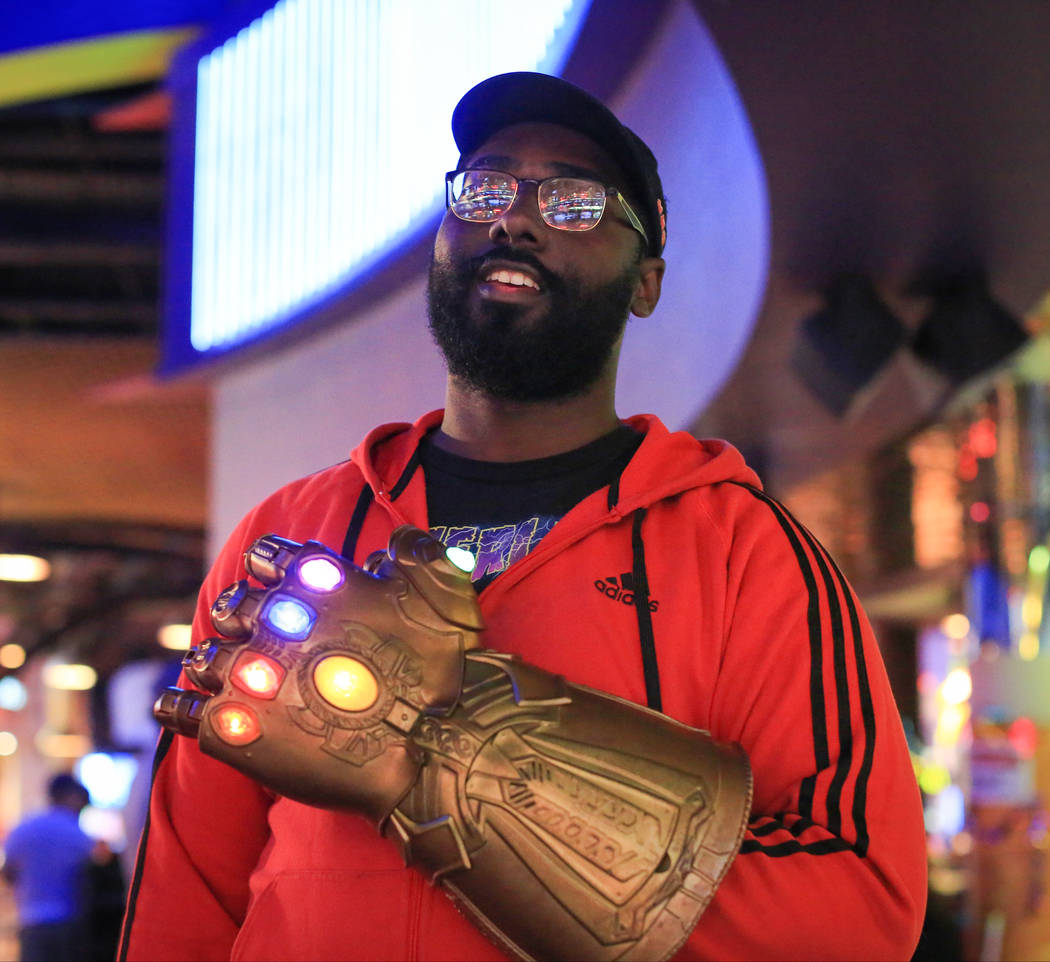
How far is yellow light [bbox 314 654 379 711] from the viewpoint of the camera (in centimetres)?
120

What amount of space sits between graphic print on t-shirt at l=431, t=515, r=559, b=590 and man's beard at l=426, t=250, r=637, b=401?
16cm

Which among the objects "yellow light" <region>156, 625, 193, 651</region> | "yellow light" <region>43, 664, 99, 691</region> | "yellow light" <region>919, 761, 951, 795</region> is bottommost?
"yellow light" <region>43, 664, 99, 691</region>

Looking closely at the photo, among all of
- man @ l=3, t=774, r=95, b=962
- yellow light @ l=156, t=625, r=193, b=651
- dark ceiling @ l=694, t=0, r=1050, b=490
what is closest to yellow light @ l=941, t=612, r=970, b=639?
dark ceiling @ l=694, t=0, r=1050, b=490

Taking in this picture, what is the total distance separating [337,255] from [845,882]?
2.96 meters

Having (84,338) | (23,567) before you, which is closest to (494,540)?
(84,338)

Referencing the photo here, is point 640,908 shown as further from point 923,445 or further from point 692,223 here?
point 923,445

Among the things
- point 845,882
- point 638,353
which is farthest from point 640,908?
point 638,353

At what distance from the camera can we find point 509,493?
160 cm

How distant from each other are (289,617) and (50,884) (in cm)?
506

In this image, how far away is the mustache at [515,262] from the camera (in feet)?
5.10

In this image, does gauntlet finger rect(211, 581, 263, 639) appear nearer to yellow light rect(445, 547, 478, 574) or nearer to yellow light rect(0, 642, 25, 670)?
yellow light rect(445, 547, 478, 574)

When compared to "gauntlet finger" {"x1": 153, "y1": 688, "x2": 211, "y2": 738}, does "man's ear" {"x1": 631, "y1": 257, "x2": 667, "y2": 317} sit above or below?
above

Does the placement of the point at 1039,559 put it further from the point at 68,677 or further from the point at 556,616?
the point at 68,677

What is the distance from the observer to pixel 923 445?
8742 mm
